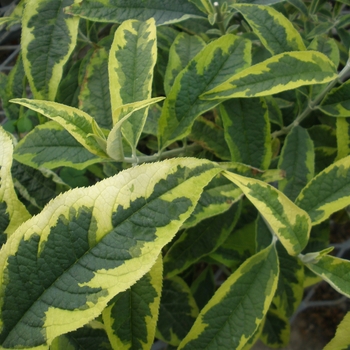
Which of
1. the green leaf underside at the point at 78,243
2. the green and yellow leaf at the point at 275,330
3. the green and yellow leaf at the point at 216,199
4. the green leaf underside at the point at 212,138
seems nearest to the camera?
the green leaf underside at the point at 78,243

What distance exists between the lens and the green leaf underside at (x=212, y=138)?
2.48 feet

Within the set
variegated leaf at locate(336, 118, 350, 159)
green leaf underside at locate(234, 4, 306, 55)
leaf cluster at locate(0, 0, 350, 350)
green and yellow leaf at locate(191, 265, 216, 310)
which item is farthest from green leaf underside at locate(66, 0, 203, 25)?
green and yellow leaf at locate(191, 265, 216, 310)

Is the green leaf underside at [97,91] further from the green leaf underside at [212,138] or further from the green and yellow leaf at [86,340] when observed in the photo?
the green and yellow leaf at [86,340]

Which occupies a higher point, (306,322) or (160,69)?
(160,69)

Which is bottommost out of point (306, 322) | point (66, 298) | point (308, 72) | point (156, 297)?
point (306, 322)

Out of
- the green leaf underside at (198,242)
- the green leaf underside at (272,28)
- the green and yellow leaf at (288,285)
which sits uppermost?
the green leaf underside at (272,28)

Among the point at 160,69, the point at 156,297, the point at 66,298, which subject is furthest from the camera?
the point at 160,69

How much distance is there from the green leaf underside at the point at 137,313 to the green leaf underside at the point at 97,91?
310 millimetres

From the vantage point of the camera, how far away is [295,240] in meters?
0.58

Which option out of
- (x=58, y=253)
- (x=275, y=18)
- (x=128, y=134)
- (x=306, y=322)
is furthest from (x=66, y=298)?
(x=306, y=322)

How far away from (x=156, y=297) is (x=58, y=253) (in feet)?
0.65

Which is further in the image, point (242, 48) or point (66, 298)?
point (242, 48)

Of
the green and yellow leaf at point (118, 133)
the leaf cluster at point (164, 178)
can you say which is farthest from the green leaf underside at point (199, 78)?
the green and yellow leaf at point (118, 133)

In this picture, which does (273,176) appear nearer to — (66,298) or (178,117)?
(178,117)
